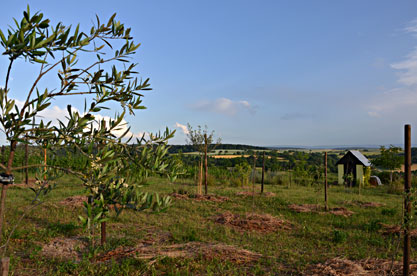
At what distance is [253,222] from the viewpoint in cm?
881

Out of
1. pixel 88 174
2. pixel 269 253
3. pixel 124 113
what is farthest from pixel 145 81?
pixel 269 253

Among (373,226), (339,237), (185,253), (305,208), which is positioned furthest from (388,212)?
(185,253)

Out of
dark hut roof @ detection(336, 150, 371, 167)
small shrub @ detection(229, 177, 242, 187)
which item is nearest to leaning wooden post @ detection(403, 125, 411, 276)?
small shrub @ detection(229, 177, 242, 187)

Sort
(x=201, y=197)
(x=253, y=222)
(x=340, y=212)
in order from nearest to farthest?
(x=253, y=222)
(x=340, y=212)
(x=201, y=197)

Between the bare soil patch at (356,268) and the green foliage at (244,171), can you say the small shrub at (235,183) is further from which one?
the bare soil patch at (356,268)

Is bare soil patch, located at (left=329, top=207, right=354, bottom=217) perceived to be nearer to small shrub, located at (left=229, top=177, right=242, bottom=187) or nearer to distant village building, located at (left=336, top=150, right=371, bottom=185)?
small shrub, located at (left=229, top=177, right=242, bottom=187)

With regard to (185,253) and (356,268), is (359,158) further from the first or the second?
(185,253)

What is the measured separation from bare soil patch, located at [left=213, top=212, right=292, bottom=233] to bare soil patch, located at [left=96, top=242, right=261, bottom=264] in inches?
92.6

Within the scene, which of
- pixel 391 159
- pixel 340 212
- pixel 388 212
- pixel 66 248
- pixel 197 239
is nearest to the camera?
pixel 66 248

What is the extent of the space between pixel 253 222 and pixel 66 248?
495 centimetres

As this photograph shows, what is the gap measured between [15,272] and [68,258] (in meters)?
0.89

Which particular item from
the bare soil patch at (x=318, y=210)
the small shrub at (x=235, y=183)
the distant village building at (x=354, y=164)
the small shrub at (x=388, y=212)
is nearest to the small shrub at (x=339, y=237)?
the bare soil patch at (x=318, y=210)

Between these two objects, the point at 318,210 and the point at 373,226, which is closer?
the point at 373,226

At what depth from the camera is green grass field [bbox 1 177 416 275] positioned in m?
5.44
